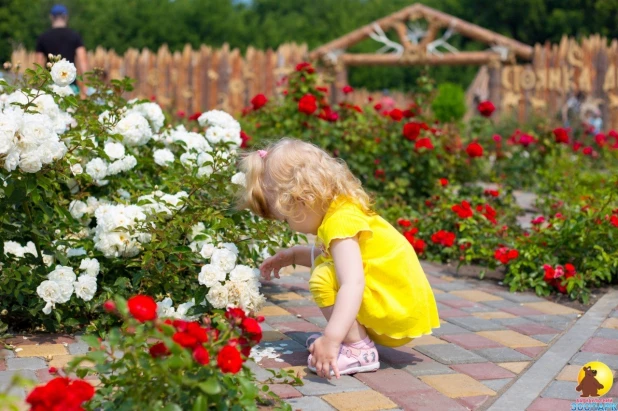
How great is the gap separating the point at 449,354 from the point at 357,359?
0.54 meters

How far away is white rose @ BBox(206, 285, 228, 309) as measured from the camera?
10.6ft

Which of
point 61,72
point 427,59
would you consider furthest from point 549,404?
point 427,59

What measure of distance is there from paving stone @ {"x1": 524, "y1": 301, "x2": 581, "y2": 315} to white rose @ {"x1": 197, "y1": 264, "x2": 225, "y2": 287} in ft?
6.25

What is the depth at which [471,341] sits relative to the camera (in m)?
3.70

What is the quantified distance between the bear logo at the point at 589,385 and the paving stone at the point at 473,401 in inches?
13.3

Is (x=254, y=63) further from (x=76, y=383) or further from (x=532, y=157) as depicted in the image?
(x=76, y=383)

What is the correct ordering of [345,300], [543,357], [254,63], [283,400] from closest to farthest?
[283,400]
[345,300]
[543,357]
[254,63]

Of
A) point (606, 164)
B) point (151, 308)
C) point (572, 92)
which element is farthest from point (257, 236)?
point (572, 92)

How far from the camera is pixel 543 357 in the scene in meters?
3.41

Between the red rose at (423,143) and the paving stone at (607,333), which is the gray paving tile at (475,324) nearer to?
the paving stone at (607,333)

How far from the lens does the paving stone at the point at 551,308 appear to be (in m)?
4.31

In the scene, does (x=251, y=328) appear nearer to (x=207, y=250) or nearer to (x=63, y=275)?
(x=207, y=250)

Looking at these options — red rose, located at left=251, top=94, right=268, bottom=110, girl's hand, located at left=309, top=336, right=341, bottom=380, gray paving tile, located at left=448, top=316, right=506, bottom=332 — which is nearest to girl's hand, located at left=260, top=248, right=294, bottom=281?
girl's hand, located at left=309, top=336, right=341, bottom=380

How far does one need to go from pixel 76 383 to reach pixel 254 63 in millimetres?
14731
